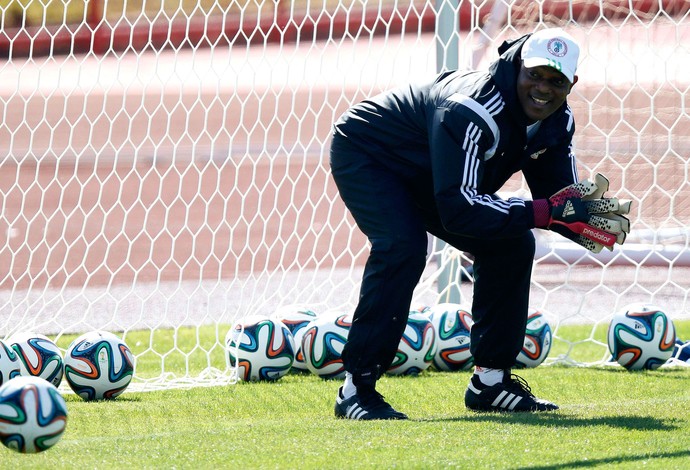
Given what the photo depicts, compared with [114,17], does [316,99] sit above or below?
below

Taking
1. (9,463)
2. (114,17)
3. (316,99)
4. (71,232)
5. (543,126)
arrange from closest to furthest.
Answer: (9,463) → (543,126) → (114,17) → (71,232) → (316,99)

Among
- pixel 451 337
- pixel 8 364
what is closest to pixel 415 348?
pixel 451 337

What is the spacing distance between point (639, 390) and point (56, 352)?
10.2 ft

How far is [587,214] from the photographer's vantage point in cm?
441

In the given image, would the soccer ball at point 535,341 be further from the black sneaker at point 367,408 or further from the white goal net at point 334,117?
the black sneaker at point 367,408

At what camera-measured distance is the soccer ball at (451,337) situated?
21.1 ft

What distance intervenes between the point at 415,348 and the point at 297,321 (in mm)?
812

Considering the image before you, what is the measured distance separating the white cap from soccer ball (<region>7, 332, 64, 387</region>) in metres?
2.94

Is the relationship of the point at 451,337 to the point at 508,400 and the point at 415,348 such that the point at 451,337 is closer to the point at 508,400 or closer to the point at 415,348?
the point at 415,348

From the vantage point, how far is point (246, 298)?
398 inches

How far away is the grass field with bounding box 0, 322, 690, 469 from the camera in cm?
368

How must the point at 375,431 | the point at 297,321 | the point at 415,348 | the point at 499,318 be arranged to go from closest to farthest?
1. the point at 375,431
2. the point at 499,318
3. the point at 415,348
4. the point at 297,321

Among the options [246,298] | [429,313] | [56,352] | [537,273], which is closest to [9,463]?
[56,352]

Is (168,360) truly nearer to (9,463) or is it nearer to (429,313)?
(429,313)
